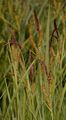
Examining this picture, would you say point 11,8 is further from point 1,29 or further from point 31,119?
point 31,119

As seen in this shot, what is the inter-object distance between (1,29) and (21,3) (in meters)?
0.37

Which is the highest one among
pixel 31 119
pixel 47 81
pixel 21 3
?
pixel 21 3

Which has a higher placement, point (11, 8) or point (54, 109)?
point (11, 8)

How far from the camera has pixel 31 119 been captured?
3.51 ft

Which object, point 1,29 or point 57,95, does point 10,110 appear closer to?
point 57,95

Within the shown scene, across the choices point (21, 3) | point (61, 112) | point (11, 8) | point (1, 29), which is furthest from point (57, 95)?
point (21, 3)

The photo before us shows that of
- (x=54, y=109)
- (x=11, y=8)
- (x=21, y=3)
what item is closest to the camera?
(x=54, y=109)

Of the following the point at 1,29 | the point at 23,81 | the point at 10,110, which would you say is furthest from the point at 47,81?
the point at 1,29

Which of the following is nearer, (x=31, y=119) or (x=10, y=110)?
(x=31, y=119)

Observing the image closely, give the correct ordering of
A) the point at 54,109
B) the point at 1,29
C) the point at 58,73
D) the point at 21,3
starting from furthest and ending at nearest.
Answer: the point at 21,3 → the point at 1,29 → the point at 58,73 → the point at 54,109

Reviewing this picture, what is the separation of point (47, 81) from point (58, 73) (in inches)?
4.1

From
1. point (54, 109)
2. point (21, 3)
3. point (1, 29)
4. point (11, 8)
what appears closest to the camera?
point (54, 109)

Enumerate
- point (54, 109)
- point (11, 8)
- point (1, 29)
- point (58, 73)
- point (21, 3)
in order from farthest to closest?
point (21, 3) < point (11, 8) < point (1, 29) < point (58, 73) < point (54, 109)

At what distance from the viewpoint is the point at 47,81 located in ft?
3.47
